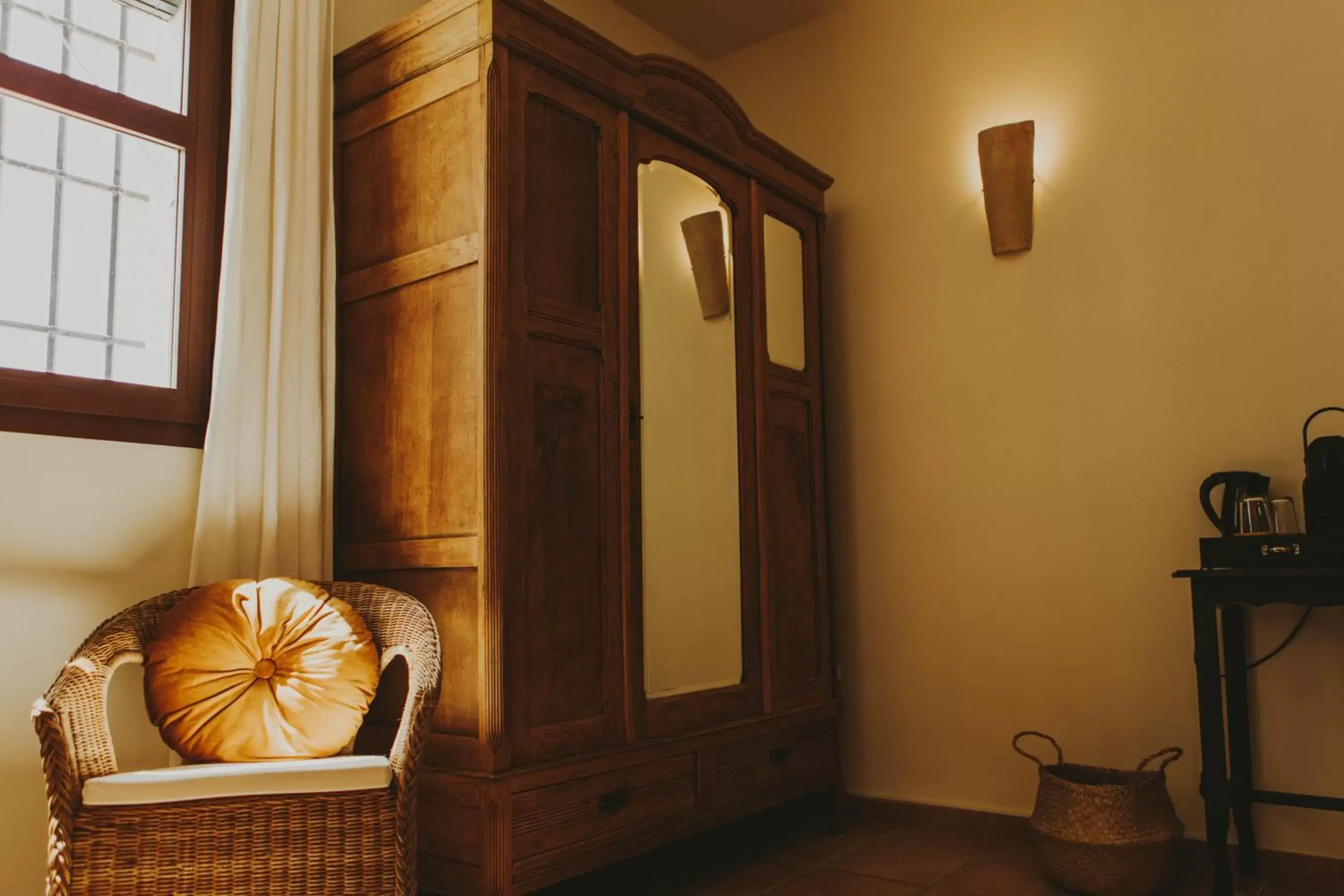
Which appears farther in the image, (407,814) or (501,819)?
(501,819)

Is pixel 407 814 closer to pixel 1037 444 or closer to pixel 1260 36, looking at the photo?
pixel 1037 444

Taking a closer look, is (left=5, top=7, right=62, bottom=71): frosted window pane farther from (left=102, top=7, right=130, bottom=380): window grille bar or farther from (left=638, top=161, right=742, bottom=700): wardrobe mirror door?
(left=638, top=161, right=742, bottom=700): wardrobe mirror door

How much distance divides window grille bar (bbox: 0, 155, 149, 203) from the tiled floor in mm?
1886

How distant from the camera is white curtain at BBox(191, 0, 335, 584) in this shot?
217cm

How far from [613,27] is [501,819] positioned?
2.62 metres

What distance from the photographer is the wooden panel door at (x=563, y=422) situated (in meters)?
2.09

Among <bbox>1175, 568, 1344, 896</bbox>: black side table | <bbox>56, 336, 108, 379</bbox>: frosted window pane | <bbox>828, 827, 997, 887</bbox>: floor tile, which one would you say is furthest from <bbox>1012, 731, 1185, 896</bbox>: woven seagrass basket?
<bbox>56, 336, 108, 379</bbox>: frosted window pane

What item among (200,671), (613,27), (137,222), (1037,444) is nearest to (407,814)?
(200,671)

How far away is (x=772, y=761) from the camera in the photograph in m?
2.76

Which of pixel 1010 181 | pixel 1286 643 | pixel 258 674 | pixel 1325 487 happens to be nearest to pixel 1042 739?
pixel 1286 643

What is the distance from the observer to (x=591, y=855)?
2148mm

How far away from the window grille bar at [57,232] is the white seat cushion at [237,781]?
0.99 meters

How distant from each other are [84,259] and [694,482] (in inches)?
58.3

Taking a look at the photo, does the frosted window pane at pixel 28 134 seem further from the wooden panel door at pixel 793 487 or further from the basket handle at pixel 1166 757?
the basket handle at pixel 1166 757
